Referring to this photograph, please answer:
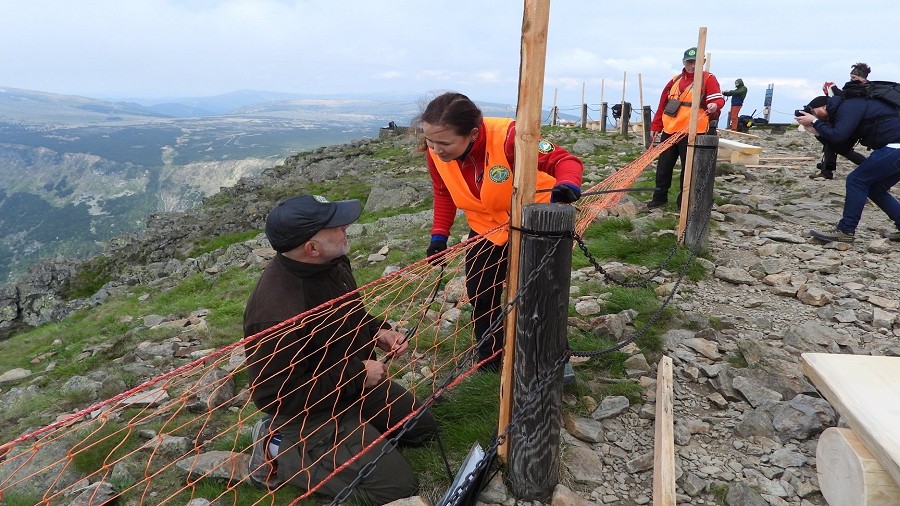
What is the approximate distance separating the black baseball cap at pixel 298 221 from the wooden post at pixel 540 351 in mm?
1082

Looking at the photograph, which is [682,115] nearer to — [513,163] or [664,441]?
[513,163]

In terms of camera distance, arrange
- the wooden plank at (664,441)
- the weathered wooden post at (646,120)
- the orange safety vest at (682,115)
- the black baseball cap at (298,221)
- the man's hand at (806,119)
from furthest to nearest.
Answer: the weathered wooden post at (646,120) < the orange safety vest at (682,115) < the man's hand at (806,119) < the black baseball cap at (298,221) < the wooden plank at (664,441)

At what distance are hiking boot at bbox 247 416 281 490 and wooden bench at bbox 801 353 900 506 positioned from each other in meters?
2.71

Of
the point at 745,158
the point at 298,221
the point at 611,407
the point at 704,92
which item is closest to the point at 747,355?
the point at 611,407

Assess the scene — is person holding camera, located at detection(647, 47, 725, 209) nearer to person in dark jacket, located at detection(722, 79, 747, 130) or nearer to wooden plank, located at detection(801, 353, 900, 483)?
wooden plank, located at detection(801, 353, 900, 483)

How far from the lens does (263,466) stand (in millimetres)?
3088

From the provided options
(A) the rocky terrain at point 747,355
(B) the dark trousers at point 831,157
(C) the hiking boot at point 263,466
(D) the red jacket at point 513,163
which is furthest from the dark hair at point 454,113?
(B) the dark trousers at point 831,157

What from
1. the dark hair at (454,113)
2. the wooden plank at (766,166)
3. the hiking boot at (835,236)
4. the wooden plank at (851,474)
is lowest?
the wooden plank at (851,474)

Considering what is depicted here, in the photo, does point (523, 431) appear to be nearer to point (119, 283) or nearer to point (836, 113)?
point (836, 113)

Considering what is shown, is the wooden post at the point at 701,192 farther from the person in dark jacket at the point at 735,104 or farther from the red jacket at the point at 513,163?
the person in dark jacket at the point at 735,104

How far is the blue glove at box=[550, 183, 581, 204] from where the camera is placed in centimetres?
288

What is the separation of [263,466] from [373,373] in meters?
0.86

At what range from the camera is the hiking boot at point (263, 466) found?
306 centimetres

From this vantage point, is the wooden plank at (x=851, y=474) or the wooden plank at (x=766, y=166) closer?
the wooden plank at (x=851, y=474)
